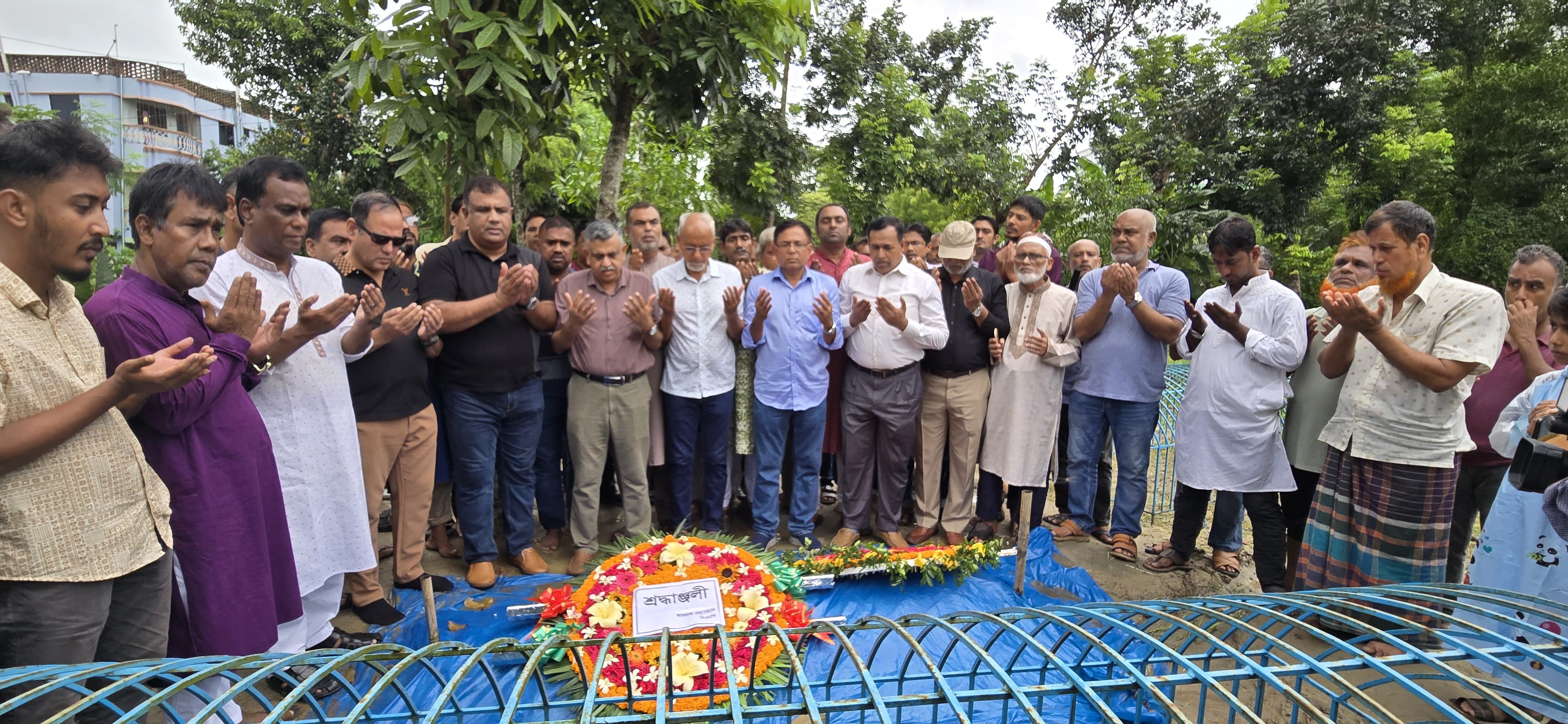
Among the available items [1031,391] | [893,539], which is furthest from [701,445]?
[1031,391]

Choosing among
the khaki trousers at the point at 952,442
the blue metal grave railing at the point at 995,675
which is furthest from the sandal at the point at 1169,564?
the blue metal grave railing at the point at 995,675

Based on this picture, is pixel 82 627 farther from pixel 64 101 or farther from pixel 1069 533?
pixel 64 101

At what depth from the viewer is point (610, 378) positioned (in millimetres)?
4871

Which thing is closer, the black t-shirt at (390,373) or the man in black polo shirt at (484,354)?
the black t-shirt at (390,373)

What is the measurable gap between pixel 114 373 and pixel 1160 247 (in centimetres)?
1438

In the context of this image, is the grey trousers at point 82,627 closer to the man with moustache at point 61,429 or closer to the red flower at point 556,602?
the man with moustache at point 61,429

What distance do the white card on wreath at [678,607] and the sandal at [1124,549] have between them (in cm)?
324

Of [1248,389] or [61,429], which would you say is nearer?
[61,429]

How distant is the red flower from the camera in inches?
143

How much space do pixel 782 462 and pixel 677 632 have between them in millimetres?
2359

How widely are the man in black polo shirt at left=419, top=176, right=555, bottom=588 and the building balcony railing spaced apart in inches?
1210

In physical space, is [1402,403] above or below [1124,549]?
above

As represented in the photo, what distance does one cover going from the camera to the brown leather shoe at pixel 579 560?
4.90 m

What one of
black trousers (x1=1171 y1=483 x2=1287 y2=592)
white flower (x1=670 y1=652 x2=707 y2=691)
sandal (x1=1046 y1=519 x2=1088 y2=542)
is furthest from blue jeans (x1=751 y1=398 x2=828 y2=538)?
black trousers (x1=1171 y1=483 x2=1287 y2=592)
